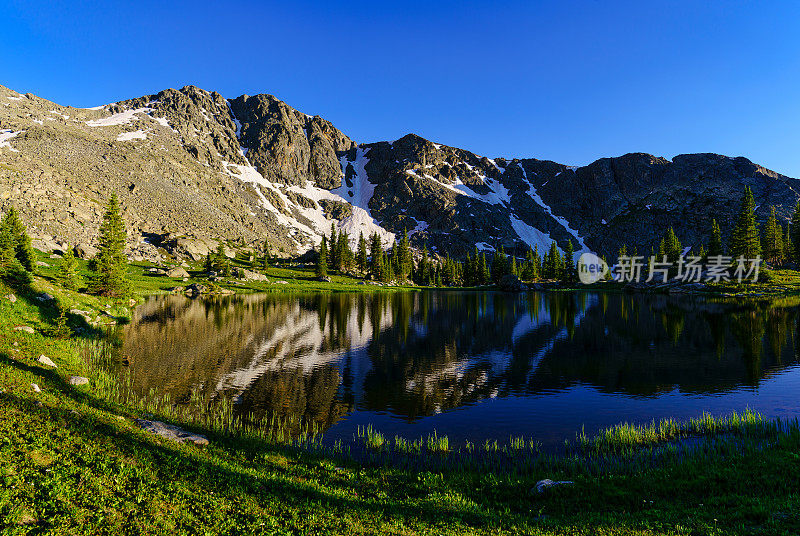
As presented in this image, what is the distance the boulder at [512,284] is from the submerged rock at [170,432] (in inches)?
5761

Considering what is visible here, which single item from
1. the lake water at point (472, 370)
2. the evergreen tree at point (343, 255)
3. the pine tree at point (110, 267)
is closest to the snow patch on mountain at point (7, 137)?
the evergreen tree at point (343, 255)

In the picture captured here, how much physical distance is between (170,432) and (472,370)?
24275mm

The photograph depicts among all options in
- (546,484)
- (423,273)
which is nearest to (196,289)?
(546,484)

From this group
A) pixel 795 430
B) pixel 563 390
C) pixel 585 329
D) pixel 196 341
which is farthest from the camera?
pixel 585 329

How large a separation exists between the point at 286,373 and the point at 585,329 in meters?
43.5

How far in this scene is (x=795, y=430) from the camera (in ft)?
57.4

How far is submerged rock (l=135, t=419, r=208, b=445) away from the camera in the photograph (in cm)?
1528

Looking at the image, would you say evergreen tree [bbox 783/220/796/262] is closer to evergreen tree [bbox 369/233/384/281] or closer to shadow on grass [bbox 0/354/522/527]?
evergreen tree [bbox 369/233/384/281]

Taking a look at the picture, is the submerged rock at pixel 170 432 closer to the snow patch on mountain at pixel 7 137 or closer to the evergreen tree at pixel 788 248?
the evergreen tree at pixel 788 248

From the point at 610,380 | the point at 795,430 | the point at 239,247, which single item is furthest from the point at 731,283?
the point at 239,247

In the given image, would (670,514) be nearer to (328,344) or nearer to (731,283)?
(328,344)

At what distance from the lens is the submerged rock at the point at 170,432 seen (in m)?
15.3

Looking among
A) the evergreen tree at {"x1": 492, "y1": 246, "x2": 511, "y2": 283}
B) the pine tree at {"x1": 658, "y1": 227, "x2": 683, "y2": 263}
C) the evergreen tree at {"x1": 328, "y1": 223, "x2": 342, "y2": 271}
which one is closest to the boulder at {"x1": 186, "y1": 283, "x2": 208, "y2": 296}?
the evergreen tree at {"x1": 328, "y1": 223, "x2": 342, "y2": 271}

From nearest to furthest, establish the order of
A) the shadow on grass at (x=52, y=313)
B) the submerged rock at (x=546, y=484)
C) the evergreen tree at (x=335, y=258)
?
the submerged rock at (x=546, y=484) → the shadow on grass at (x=52, y=313) → the evergreen tree at (x=335, y=258)
